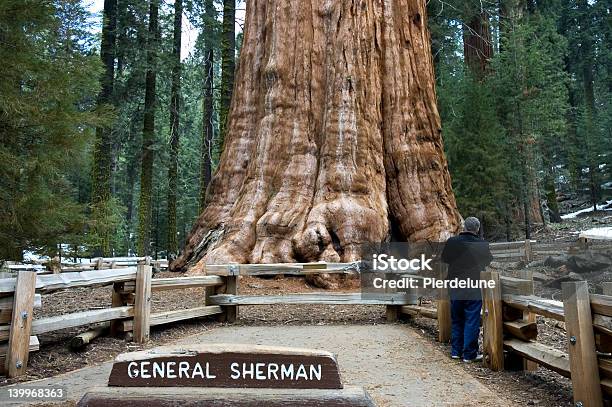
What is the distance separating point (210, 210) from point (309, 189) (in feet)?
9.56

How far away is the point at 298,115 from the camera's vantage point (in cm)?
1250

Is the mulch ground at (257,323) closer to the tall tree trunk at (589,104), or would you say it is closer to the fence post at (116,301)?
the fence post at (116,301)

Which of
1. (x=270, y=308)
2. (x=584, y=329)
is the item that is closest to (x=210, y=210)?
(x=270, y=308)

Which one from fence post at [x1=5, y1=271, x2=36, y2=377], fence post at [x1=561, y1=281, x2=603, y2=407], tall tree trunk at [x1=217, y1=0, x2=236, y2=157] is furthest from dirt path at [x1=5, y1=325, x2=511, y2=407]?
tall tree trunk at [x1=217, y1=0, x2=236, y2=157]

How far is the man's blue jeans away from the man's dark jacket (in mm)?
98

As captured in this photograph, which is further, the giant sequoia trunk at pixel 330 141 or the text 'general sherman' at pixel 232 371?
the giant sequoia trunk at pixel 330 141

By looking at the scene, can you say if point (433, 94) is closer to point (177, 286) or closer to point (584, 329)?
point (177, 286)

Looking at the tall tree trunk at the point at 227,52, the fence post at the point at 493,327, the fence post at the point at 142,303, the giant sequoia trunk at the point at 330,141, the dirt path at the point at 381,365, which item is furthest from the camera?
the tall tree trunk at the point at 227,52

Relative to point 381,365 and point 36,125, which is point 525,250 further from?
point 36,125

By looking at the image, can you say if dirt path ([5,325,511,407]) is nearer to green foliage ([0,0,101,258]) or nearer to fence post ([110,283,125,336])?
fence post ([110,283,125,336])

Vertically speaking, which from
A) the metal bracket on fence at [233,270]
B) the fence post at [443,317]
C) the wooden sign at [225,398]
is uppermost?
the metal bracket on fence at [233,270]

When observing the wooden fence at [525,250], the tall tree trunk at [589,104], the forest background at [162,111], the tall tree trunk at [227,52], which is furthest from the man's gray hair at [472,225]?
the tall tree trunk at [589,104]

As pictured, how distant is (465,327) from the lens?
245 inches

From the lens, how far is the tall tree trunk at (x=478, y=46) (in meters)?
23.9
